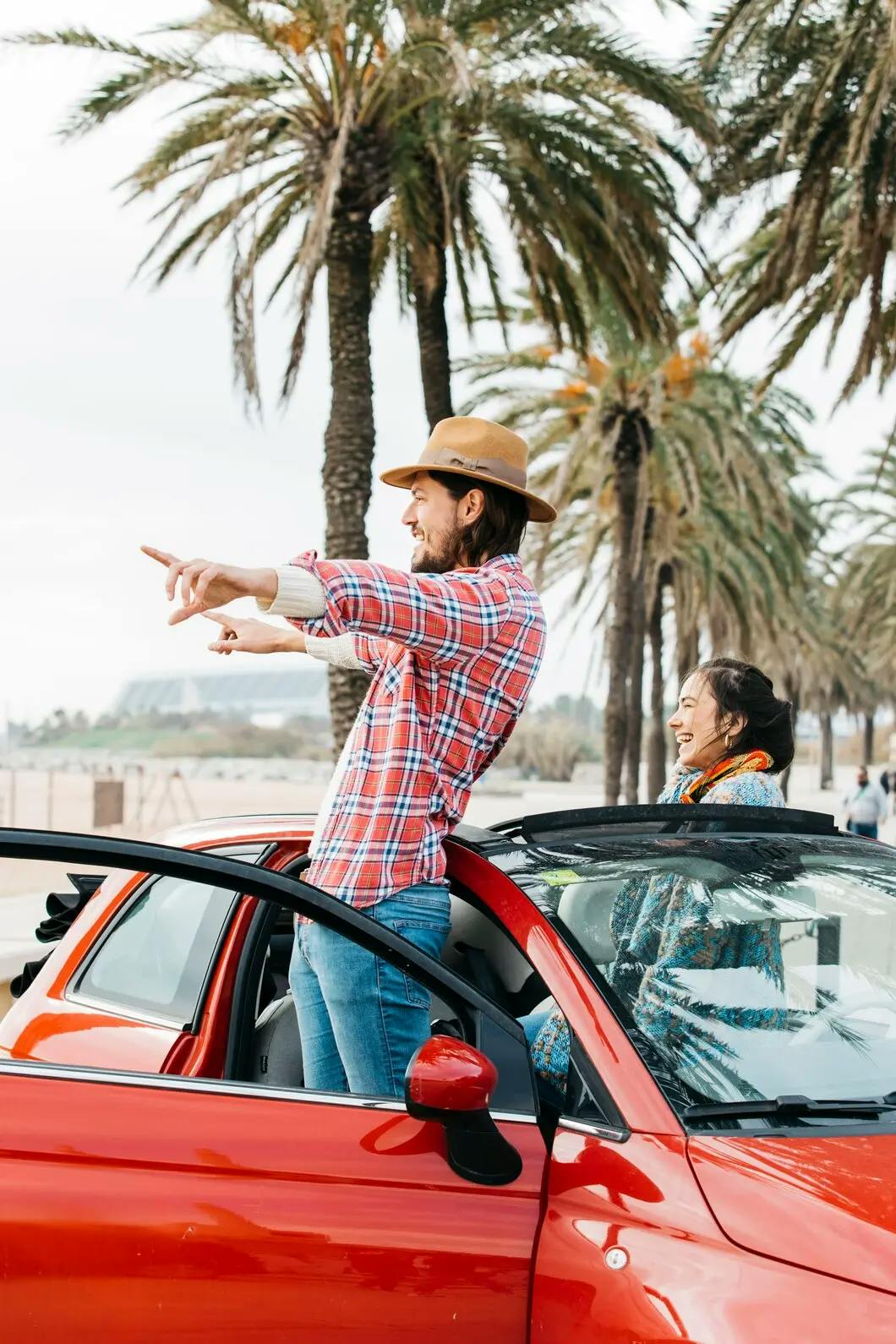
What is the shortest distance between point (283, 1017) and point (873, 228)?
40.7ft

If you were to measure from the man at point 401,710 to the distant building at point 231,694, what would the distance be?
365ft

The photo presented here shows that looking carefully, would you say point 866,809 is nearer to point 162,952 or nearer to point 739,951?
point 162,952

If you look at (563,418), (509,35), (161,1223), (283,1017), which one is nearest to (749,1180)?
(161,1223)

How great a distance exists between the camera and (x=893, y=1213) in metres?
2.04

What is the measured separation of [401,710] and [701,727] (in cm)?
137

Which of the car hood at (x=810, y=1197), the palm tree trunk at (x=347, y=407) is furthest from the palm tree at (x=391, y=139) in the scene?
the car hood at (x=810, y=1197)

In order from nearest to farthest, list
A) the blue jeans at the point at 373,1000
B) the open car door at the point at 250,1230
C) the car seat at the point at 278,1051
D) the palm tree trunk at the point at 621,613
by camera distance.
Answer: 1. the open car door at the point at 250,1230
2. the blue jeans at the point at 373,1000
3. the car seat at the point at 278,1051
4. the palm tree trunk at the point at 621,613

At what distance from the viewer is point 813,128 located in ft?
45.3

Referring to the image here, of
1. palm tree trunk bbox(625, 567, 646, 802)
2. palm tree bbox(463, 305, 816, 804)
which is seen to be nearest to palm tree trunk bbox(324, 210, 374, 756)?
palm tree bbox(463, 305, 816, 804)

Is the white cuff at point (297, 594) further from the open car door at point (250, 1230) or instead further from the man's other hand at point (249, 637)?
the open car door at point (250, 1230)

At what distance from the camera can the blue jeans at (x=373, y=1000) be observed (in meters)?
2.68

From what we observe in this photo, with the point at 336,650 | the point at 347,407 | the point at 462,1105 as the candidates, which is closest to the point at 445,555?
the point at 336,650

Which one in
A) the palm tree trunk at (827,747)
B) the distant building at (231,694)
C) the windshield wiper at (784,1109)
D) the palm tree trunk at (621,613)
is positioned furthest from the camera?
the distant building at (231,694)

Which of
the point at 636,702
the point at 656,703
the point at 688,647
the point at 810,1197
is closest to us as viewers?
the point at 810,1197
